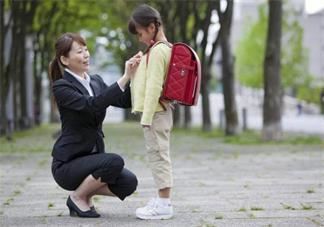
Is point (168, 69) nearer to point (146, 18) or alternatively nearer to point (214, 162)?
point (146, 18)

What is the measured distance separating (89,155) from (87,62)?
2.51 feet

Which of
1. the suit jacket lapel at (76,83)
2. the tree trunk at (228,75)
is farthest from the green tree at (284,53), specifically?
the suit jacket lapel at (76,83)

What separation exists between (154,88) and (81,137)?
77cm

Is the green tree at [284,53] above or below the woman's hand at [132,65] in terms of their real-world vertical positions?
below

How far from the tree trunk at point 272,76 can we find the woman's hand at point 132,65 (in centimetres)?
1188

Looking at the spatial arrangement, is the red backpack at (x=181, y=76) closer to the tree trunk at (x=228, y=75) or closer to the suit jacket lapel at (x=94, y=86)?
the suit jacket lapel at (x=94, y=86)

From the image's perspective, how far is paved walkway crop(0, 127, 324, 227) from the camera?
6.02m

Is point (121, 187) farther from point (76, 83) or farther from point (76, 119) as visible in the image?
point (76, 83)

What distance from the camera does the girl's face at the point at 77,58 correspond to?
20.0 ft

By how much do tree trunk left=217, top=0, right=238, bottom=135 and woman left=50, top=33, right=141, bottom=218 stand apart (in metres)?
14.3

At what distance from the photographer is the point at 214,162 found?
12.2 metres

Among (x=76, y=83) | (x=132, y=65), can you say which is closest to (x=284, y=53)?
(x=76, y=83)

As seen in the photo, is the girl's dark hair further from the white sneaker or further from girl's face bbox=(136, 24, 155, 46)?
the white sneaker

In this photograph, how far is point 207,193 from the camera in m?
7.96
